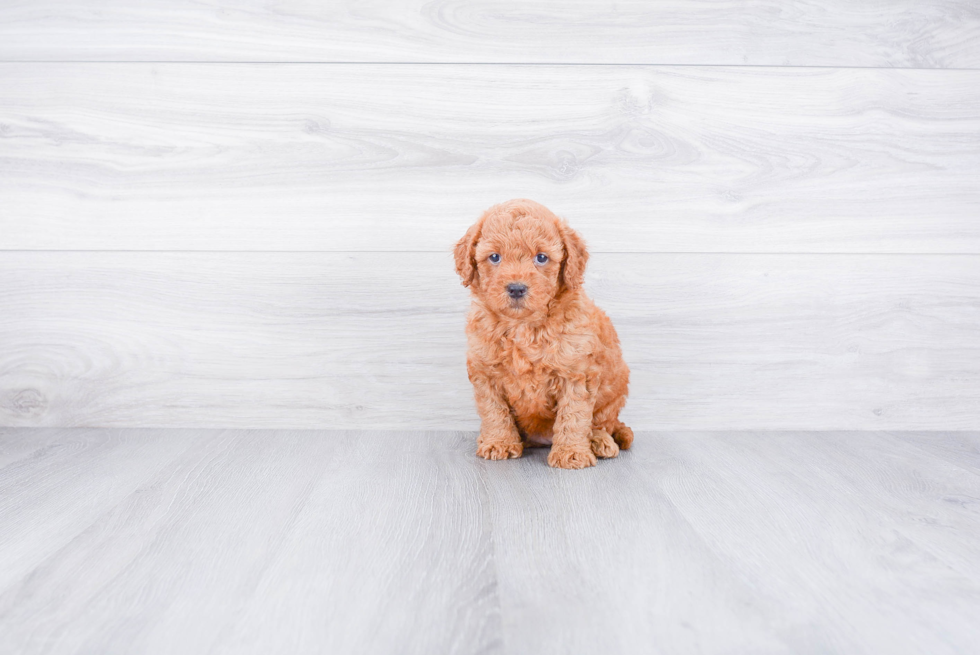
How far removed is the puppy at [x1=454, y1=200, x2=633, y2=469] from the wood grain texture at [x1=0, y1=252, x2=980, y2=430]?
29 centimetres

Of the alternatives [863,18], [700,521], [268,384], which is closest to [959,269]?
[863,18]

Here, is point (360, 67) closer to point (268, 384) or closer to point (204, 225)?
point (204, 225)

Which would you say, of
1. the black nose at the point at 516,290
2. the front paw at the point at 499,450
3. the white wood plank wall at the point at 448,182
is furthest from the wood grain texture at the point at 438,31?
the front paw at the point at 499,450

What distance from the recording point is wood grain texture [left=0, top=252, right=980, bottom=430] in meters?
1.92

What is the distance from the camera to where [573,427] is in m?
1.59

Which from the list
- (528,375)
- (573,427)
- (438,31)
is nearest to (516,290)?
(528,375)

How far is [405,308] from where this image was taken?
75.5 inches

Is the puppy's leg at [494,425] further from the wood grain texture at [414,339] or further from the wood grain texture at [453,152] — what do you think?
the wood grain texture at [453,152]

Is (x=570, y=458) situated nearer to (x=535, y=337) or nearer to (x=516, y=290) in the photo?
(x=535, y=337)

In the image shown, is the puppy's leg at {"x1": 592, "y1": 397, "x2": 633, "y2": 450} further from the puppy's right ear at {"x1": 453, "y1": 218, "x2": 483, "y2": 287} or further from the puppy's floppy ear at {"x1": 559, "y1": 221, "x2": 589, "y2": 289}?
the puppy's right ear at {"x1": 453, "y1": 218, "x2": 483, "y2": 287}

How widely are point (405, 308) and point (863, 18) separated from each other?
151 centimetres

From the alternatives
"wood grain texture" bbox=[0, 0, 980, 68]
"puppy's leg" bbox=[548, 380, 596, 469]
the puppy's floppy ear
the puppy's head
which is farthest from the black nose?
"wood grain texture" bbox=[0, 0, 980, 68]

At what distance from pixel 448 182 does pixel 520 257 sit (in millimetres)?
496

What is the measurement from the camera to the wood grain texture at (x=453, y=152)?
1896 mm
